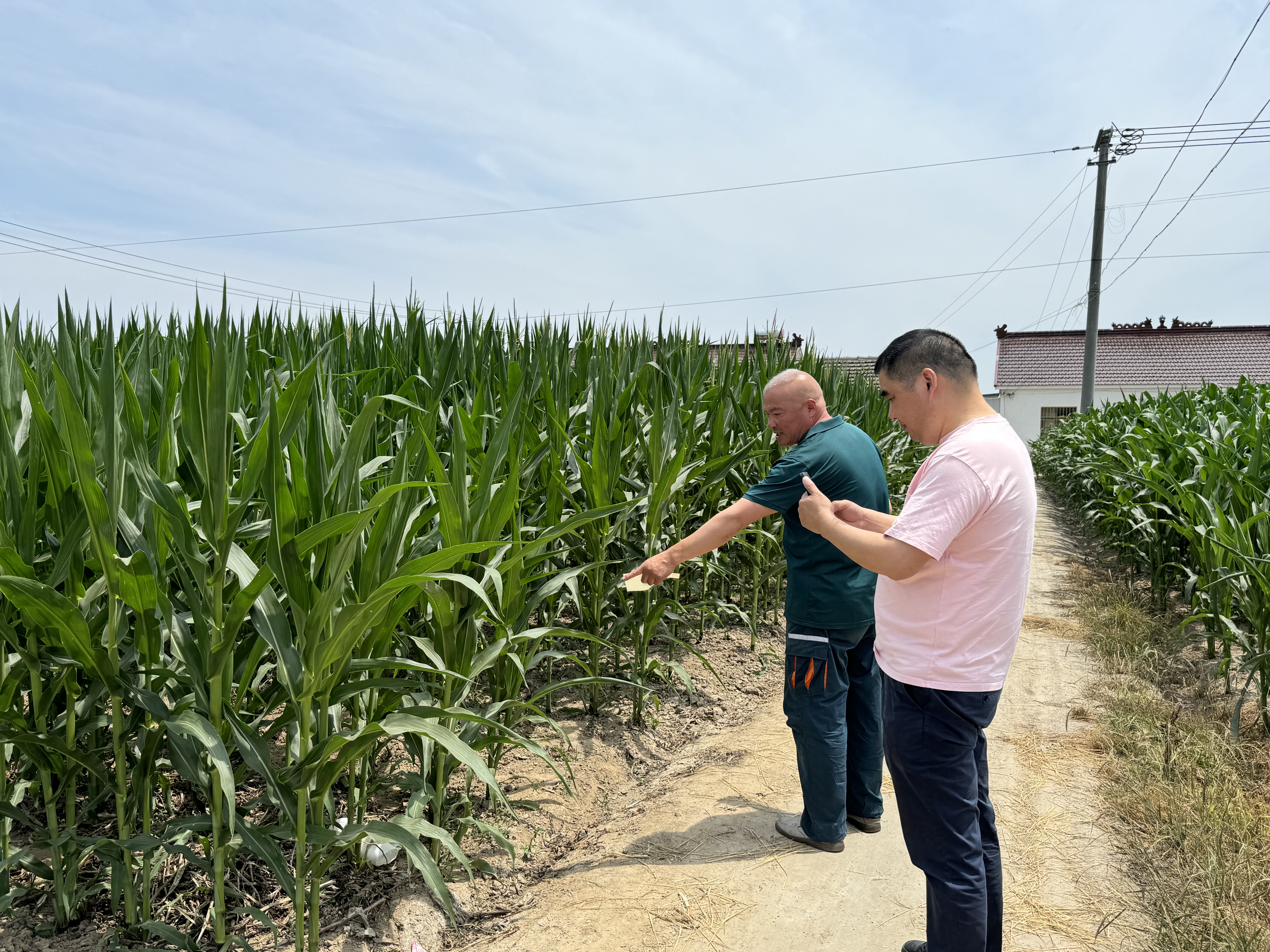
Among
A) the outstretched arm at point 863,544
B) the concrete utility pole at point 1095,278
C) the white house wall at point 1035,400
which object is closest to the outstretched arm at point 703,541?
the outstretched arm at point 863,544

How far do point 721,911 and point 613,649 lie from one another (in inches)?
62.2

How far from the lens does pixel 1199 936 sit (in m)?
2.30

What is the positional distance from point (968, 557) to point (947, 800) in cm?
60

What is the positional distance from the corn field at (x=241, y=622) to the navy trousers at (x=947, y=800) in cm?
100

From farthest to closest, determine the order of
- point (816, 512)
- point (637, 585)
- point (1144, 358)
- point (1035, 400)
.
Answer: point (1144, 358), point (1035, 400), point (637, 585), point (816, 512)

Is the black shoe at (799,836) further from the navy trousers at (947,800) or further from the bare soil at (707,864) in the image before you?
the navy trousers at (947,800)

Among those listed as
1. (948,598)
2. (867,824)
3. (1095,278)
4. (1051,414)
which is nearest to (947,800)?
(948,598)

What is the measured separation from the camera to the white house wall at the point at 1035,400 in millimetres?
29625

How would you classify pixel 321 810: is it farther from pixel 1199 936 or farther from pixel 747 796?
pixel 1199 936

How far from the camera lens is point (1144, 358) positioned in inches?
1212

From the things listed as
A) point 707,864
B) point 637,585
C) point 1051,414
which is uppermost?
point 1051,414

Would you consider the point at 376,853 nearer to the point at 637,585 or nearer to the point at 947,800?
the point at 637,585

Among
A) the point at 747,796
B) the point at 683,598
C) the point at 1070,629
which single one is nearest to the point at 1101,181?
the point at 1070,629

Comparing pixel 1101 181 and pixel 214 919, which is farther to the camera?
pixel 1101 181
